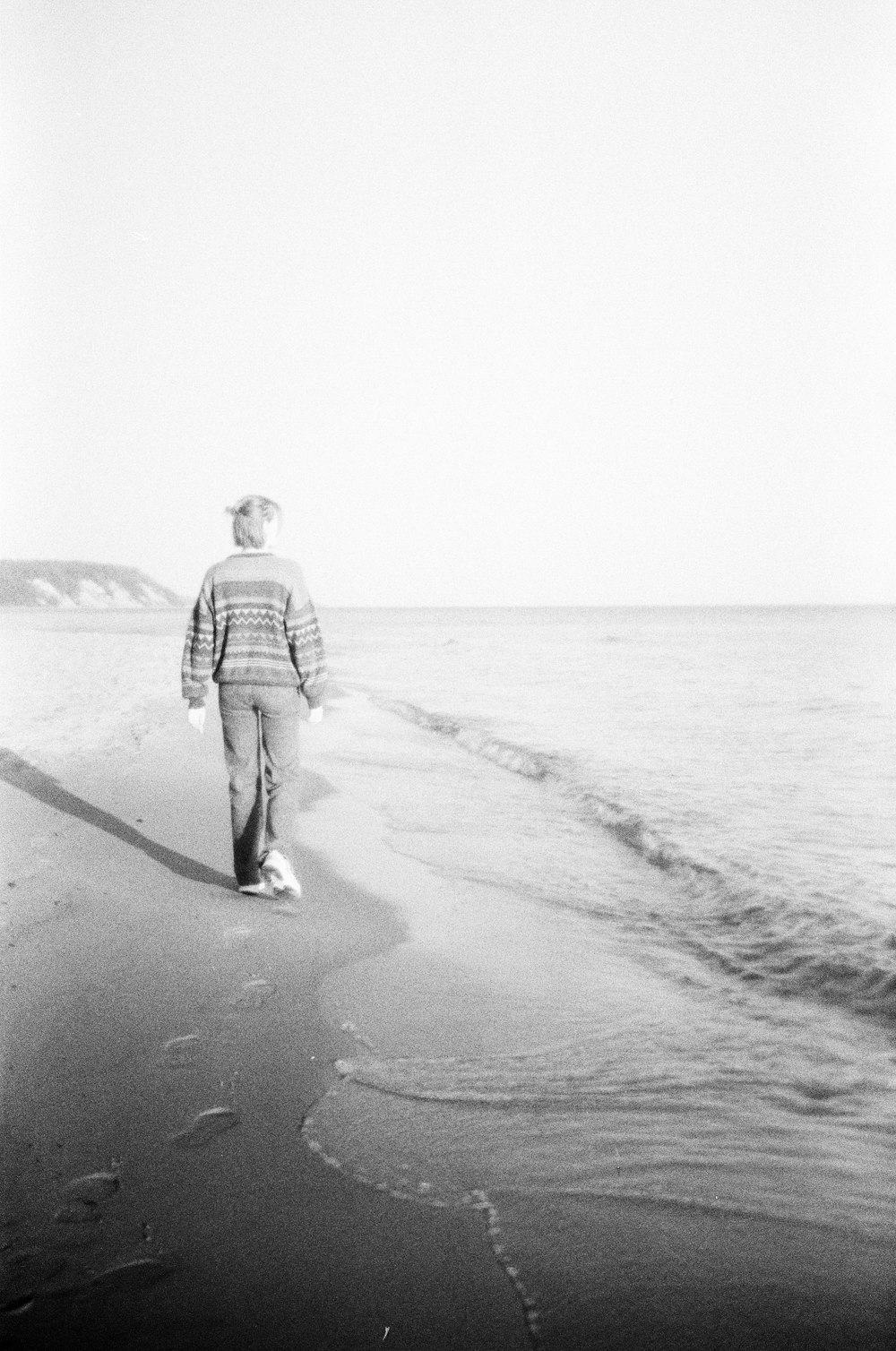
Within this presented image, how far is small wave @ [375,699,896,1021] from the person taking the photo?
3641mm

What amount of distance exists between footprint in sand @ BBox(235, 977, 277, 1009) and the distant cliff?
10242 centimetres

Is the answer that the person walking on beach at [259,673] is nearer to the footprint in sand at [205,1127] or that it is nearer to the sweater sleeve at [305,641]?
the sweater sleeve at [305,641]

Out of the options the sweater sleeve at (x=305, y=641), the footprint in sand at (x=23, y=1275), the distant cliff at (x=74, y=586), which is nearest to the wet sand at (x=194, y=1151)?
the footprint in sand at (x=23, y=1275)

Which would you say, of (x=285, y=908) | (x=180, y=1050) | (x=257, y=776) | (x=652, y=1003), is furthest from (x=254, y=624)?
(x=652, y=1003)

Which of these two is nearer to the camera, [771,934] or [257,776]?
[771,934]

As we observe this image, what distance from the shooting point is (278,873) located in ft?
14.1

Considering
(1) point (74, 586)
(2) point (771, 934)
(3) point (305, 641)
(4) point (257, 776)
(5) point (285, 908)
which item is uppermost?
(1) point (74, 586)

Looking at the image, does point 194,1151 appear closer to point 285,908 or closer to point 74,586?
point 285,908

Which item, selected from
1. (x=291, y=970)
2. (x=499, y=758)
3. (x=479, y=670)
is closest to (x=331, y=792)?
(x=499, y=758)

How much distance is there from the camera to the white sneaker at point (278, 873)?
4301 millimetres

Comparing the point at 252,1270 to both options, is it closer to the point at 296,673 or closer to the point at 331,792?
the point at 296,673

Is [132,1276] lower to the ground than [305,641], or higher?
lower

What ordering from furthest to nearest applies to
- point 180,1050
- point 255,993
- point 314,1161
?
point 255,993, point 180,1050, point 314,1161

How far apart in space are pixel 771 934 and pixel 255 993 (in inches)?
100
